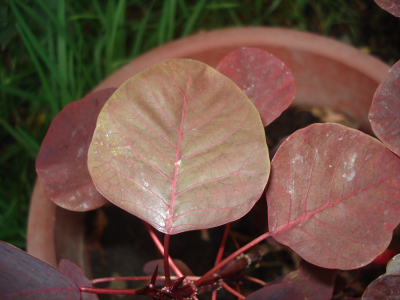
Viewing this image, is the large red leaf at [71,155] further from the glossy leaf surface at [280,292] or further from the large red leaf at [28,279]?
the glossy leaf surface at [280,292]

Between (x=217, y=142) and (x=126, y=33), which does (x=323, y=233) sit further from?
(x=126, y=33)

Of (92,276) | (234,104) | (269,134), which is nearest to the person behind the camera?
(234,104)

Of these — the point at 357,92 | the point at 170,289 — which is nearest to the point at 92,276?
the point at 170,289

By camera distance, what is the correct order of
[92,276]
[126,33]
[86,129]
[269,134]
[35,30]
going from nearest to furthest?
[86,129] < [92,276] < [269,134] < [35,30] < [126,33]

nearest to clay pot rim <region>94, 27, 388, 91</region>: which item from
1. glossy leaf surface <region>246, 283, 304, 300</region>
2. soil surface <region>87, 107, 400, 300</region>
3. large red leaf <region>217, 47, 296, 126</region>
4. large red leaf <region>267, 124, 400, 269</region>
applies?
soil surface <region>87, 107, 400, 300</region>

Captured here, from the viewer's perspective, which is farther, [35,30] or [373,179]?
[35,30]

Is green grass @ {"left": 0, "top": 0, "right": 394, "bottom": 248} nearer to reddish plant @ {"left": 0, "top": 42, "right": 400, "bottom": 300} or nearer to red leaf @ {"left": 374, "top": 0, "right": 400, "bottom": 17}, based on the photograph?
reddish plant @ {"left": 0, "top": 42, "right": 400, "bottom": 300}
